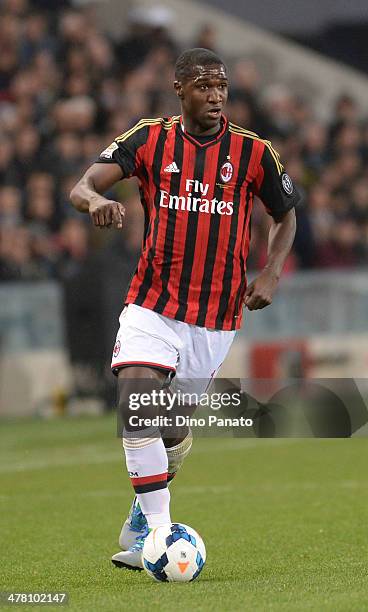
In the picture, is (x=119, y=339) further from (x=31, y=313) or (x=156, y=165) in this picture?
(x=31, y=313)

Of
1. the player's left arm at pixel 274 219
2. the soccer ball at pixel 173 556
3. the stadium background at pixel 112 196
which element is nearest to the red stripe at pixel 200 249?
the player's left arm at pixel 274 219

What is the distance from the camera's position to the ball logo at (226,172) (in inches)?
225

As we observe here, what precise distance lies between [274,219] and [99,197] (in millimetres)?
953

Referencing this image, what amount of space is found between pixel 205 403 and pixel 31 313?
33.5 feet

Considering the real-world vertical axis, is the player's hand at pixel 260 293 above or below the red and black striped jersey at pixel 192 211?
below

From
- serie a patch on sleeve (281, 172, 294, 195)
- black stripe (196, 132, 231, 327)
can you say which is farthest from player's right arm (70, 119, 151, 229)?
serie a patch on sleeve (281, 172, 294, 195)

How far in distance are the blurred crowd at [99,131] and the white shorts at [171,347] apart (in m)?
9.39

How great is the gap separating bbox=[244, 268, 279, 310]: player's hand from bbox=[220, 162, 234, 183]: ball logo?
0.43m

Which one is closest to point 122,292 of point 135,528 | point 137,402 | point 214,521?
point 214,521

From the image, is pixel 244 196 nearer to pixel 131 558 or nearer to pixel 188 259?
pixel 188 259

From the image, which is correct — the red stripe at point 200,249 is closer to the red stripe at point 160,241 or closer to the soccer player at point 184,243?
the soccer player at point 184,243

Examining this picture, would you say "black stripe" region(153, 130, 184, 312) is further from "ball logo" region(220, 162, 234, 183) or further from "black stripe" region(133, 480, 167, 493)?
"black stripe" region(133, 480, 167, 493)

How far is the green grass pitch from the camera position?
4906mm

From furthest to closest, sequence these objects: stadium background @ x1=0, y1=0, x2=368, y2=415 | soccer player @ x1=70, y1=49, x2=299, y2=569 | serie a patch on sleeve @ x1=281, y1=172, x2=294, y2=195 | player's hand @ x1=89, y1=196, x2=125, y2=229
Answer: stadium background @ x1=0, y1=0, x2=368, y2=415, serie a patch on sleeve @ x1=281, y1=172, x2=294, y2=195, soccer player @ x1=70, y1=49, x2=299, y2=569, player's hand @ x1=89, y1=196, x2=125, y2=229
